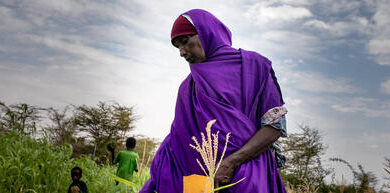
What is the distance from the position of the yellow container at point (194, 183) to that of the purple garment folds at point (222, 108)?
45mm

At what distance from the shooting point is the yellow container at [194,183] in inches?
76.4

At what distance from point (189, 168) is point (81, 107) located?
16616 millimetres

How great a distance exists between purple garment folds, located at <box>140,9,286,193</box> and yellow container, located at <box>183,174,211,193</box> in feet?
0.15

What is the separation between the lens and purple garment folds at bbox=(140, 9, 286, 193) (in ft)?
6.62

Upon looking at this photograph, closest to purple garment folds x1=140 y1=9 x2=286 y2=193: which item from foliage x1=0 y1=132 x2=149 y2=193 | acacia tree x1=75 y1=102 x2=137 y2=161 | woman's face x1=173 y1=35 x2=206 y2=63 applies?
woman's face x1=173 y1=35 x2=206 y2=63

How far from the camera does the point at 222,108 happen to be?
80.4 inches

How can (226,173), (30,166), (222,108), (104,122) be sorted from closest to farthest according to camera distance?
(226,173) → (222,108) → (30,166) → (104,122)

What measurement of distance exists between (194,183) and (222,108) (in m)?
0.47

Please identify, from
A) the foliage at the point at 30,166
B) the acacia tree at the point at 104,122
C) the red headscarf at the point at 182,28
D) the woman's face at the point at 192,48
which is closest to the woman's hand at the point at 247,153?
the woman's face at the point at 192,48

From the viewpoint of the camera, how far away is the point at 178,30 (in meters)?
2.23

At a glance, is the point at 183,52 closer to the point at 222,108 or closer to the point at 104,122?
the point at 222,108

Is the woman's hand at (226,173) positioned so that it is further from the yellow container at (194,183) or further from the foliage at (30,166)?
the foliage at (30,166)

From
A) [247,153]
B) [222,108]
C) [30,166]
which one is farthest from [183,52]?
[30,166]

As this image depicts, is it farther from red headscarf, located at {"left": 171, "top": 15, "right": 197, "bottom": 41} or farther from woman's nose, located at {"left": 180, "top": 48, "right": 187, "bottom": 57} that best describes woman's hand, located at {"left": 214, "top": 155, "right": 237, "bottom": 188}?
red headscarf, located at {"left": 171, "top": 15, "right": 197, "bottom": 41}
